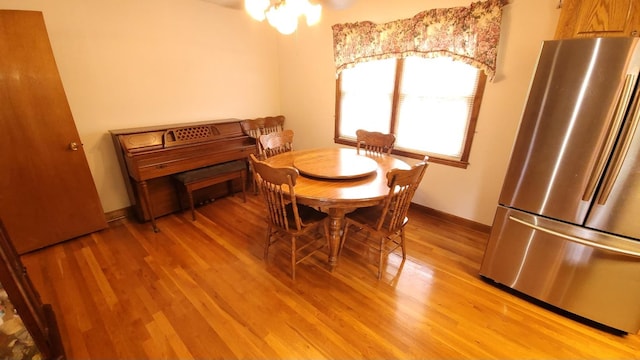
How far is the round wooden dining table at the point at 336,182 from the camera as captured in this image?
1719 millimetres

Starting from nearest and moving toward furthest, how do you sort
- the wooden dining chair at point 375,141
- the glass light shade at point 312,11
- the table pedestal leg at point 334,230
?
the glass light shade at point 312,11 → the table pedestal leg at point 334,230 → the wooden dining chair at point 375,141

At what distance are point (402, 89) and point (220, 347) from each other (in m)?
2.92

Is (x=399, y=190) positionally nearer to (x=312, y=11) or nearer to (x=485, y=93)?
(x=312, y=11)

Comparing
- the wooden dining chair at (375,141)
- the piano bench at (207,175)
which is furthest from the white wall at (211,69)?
the piano bench at (207,175)

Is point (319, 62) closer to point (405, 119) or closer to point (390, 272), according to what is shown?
point (405, 119)

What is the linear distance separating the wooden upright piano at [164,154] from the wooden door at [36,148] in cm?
37

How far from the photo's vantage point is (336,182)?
77.5 inches

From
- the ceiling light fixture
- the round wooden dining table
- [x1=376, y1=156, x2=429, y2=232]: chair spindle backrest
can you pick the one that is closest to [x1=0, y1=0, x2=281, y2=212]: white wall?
the round wooden dining table

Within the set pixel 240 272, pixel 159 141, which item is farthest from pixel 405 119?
pixel 159 141

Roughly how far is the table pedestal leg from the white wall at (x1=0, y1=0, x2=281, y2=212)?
2426 millimetres

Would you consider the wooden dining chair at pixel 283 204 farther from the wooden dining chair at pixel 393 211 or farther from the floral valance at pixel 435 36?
the floral valance at pixel 435 36

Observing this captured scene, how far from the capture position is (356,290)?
1.95m

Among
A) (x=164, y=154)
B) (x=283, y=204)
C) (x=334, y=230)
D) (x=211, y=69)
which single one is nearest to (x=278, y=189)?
(x=283, y=204)

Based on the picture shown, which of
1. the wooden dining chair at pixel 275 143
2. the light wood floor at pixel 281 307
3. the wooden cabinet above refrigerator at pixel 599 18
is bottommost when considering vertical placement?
the light wood floor at pixel 281 307
